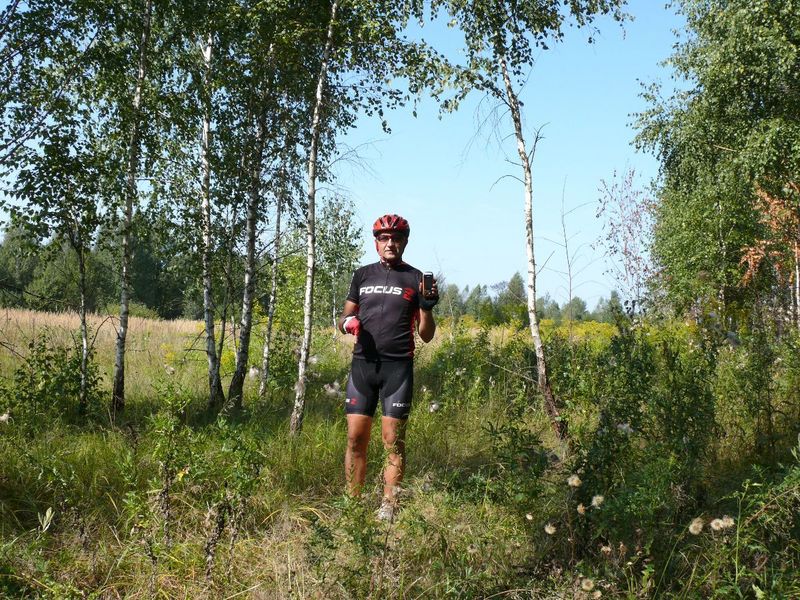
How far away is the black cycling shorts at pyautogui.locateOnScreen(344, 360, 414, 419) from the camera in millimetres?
4727

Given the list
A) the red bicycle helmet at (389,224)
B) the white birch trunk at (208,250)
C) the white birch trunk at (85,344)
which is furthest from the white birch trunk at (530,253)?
the white birch trunk at (85,344)

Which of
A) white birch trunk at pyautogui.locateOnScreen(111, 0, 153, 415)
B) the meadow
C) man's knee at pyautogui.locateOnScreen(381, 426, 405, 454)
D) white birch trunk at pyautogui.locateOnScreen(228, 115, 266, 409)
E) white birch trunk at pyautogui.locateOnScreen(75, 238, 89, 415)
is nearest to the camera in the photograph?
the meadow

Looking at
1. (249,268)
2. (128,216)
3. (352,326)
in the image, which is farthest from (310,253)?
(128,216)

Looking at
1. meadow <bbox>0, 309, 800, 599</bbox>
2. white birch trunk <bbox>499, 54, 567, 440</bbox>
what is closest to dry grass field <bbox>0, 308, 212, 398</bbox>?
meadow <bbox>0, 309, 800, 599</bbox>

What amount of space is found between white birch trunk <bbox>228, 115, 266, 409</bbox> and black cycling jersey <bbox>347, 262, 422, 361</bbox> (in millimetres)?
3932

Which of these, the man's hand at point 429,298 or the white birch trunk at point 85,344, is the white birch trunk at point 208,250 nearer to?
the white birch trunk at point 85,344

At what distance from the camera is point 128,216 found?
8.38 meters

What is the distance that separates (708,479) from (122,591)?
15.4 feet

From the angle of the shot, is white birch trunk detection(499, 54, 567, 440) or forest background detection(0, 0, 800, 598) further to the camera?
white birch trunk detection(499, 54, 567, 440)

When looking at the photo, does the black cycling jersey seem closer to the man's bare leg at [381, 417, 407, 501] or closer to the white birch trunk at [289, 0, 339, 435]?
the man's bare leg at [381, 417, 407, 501]

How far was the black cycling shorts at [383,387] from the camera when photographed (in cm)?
473

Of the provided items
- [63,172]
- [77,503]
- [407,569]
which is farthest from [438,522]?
[63,172]

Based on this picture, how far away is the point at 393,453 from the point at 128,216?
590cm

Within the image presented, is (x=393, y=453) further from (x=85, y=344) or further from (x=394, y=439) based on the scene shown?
(x=85, y=344)
